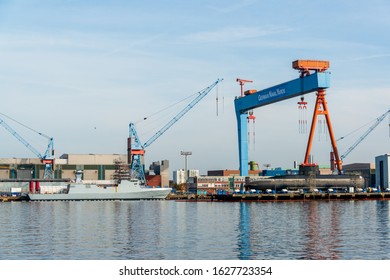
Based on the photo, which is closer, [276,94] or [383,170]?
[276,94]

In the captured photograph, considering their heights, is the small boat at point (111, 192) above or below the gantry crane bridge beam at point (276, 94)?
below

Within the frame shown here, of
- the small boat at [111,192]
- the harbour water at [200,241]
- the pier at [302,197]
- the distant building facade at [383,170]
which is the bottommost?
the harbour water at [200,241]

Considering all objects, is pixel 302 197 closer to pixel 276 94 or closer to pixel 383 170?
pixel 276 94

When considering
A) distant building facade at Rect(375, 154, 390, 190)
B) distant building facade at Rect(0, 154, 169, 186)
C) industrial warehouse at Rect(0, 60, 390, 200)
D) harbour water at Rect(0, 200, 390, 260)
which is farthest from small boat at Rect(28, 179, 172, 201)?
harbour water at Rect(0, 200, 390, 260)

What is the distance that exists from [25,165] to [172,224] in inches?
4522

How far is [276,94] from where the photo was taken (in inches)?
4072

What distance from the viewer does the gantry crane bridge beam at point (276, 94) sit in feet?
318

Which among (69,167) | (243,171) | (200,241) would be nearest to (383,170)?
(243,171)

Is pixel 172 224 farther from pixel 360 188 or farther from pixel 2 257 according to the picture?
pixel 360 188

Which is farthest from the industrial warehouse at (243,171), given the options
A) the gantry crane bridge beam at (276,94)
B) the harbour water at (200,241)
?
the harbour water at (200,241)

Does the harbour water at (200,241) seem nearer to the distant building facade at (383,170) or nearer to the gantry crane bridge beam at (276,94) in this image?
the gantry crane bridge beam at (276,94)

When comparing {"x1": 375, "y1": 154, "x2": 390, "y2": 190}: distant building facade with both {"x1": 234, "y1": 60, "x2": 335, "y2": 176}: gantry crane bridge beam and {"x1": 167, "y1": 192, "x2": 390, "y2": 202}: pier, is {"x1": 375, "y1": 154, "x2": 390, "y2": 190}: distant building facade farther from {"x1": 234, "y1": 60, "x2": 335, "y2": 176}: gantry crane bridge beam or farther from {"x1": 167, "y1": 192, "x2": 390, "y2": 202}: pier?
{"x1": 234, "y1": 60, "x2": 335, "y2": 176}: gantry crane bridge beam

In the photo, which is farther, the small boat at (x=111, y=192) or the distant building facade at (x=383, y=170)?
the distant building facade at (x=383, y=170)

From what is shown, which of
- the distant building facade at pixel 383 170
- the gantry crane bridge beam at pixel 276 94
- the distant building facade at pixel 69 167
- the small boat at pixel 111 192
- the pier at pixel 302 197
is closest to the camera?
the gantry crane bridge beam at pixel 276 94
